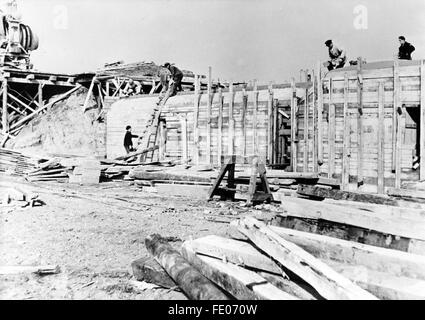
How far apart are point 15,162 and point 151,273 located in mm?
13667

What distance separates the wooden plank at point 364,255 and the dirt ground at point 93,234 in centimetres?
151

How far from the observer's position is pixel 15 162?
53.5 feet

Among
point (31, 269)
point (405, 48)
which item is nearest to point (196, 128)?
point (405, 48)

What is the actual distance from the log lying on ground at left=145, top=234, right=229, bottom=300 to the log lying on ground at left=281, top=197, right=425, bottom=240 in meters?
2.09

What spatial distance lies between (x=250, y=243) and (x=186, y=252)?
76cm

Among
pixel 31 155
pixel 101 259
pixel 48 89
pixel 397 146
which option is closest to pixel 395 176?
pixel 397 146

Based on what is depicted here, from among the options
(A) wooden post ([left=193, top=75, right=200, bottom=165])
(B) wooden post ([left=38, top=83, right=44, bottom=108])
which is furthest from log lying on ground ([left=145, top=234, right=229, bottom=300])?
(B) wooden post ([left=38, top=83, right=44, bottom=108])

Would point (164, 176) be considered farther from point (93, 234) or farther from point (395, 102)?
point (395, 102)

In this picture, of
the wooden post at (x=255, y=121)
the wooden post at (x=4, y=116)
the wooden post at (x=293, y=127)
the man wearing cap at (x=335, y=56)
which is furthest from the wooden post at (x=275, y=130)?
the wooden post at (x=4, y=116)

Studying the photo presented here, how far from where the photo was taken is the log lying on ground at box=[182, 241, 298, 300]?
11.8 ft

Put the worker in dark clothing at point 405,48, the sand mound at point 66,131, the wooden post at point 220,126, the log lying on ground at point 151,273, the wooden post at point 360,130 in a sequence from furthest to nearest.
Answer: the sand mound at point 66,131 < the wooden post at point 220,126 < the worker in dark clothing at point 405,48 < the wooden post at point 360,130 < the log lying on ground at point 151,273

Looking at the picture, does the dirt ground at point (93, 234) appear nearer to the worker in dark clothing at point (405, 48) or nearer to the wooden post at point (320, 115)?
the wooden post at point (320, 115)

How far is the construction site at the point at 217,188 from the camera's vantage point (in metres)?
4.12

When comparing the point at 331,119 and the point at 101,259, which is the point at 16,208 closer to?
the point at 101,259
